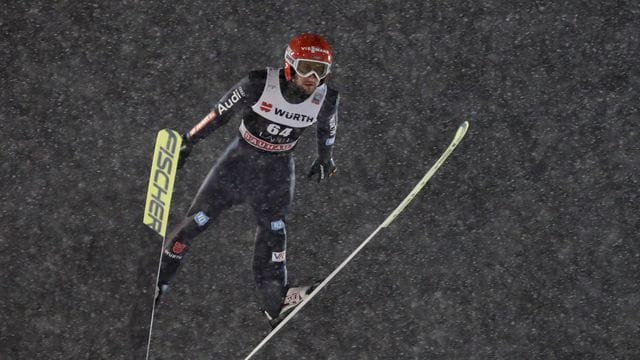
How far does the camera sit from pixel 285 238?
7.21 metres

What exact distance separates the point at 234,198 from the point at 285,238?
0.44 meters

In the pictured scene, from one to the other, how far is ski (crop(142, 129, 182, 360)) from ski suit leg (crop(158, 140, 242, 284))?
0.10 metres

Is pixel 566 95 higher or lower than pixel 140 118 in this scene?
lower

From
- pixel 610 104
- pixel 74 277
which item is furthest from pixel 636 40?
pixel 74 277

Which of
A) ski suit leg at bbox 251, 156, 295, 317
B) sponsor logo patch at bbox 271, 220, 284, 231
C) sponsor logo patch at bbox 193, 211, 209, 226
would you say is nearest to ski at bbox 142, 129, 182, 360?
sponsor logo patch at bbox 193, 211, 209, 226

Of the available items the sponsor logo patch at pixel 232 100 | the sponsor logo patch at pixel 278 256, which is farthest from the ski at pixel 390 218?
the sponsor logo patch at pixel 232 100

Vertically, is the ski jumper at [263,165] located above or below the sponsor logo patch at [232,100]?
below

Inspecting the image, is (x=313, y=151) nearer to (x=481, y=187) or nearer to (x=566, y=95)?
(x=481, y=187)

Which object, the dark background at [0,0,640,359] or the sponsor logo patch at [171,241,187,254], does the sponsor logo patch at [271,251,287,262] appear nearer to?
the dark background at [0,0,640,359]

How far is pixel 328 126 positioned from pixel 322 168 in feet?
1.16

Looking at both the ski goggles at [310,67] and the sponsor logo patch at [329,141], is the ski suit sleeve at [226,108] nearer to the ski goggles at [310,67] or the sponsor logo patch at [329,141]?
the ski goggles at [310,67]

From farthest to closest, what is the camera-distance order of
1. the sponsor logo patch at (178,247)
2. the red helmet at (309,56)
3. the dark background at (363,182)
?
the dark background at (363,182)
the sponsor logo patch at (178,247)
the red helmet at (309,56)

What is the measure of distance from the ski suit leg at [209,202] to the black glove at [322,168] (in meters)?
0.52

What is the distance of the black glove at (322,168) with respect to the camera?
23.5 ft
